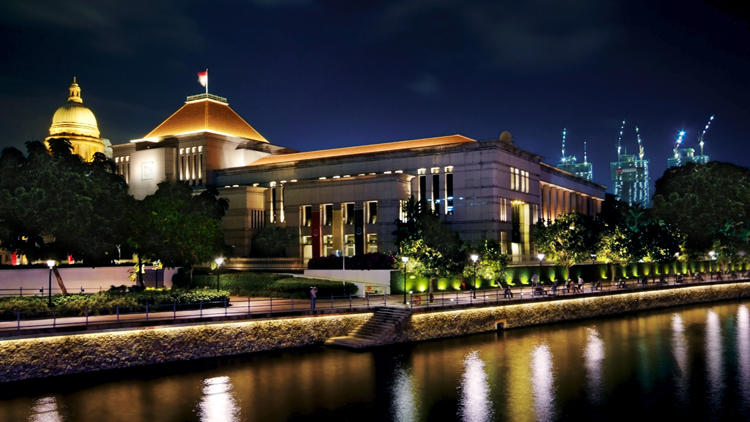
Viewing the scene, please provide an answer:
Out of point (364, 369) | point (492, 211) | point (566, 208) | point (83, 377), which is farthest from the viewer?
point (566, 208)

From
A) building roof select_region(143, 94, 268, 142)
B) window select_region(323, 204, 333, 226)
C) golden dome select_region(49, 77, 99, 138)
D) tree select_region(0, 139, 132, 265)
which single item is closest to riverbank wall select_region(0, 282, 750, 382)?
tree select_region(0, 139, 132, 265)

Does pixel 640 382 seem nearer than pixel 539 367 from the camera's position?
Yes

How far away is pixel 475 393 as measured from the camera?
31.6 meters

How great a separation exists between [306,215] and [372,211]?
948cm

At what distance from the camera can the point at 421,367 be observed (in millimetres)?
37688

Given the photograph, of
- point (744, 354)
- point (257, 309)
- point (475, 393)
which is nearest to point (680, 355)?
point (744, 354)

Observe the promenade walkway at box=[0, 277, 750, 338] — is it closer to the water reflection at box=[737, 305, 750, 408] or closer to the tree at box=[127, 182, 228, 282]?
the tree at box=[127, 182, 228, 282]

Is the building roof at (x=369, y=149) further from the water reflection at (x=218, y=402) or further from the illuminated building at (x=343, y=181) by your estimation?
the water reflection at (x=218, y=402)

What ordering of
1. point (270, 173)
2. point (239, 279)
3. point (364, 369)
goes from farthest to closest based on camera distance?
point (270, 173)
point (239, 279)
point (364, 369)

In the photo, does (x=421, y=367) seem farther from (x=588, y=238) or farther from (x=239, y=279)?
(x=588, y=238)

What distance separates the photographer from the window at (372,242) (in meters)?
80.5

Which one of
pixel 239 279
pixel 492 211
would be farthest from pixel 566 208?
pixel 239 279

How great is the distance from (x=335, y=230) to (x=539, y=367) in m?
47.1

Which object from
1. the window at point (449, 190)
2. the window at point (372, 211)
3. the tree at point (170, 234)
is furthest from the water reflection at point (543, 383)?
the window at point (372, 211)
